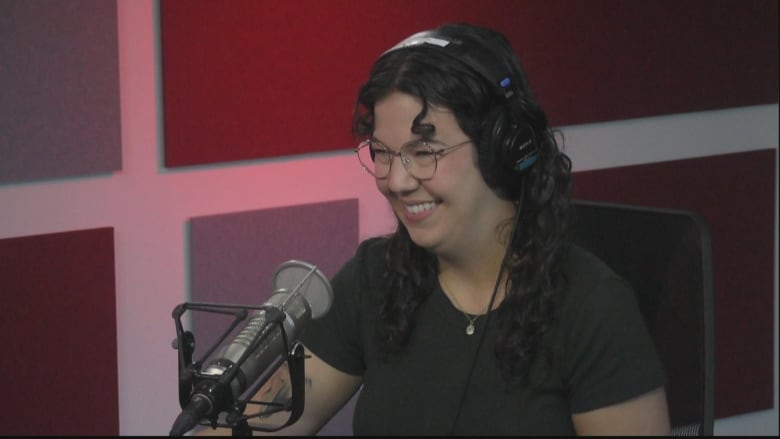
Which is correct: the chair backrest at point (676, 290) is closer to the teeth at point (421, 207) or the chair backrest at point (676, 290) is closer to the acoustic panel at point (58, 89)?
the teeth at point (421, 207)

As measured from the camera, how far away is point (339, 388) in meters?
1.95

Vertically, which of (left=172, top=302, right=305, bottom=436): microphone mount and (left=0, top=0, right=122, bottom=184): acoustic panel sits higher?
(left=0, top=0, right=122, bottom=184): acoustic panel

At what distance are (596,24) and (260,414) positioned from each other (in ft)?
5.94

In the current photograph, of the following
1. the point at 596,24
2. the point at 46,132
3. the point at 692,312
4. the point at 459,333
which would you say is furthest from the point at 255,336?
the point at 596,24

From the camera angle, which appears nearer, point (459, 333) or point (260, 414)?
point (260, 414)

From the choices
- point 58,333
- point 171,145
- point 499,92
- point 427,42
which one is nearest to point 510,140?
point 499,92

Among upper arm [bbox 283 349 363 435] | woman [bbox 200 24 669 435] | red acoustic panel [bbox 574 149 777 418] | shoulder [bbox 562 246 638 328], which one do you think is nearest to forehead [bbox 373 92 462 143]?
woman [bbox 200 24 669 435]

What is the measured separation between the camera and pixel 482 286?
1.89 m

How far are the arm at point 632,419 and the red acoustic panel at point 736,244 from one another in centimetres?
140

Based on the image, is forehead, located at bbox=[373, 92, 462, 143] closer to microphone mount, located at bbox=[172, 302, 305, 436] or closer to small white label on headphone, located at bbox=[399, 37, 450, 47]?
small white label on headphone, located at bbox=[399, 37, 450, 47]

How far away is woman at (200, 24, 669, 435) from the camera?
1748 mm

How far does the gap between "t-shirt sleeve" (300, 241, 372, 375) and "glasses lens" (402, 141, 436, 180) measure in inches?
10.9

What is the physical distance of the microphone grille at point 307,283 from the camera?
1470mm

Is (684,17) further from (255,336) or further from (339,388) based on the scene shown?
(255,336)
